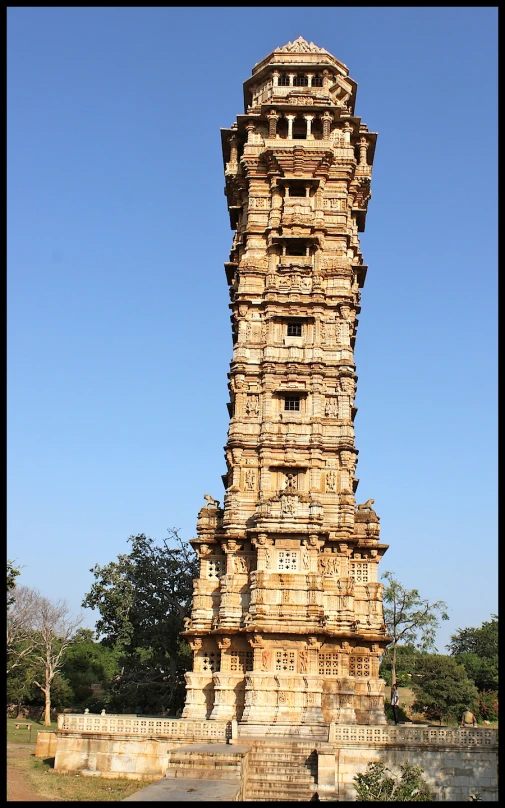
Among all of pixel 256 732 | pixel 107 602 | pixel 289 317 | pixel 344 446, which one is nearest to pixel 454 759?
pixel 256 732

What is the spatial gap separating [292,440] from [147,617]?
17.1 metres

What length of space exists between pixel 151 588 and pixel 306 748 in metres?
21.4

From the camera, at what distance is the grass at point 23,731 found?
3688 cm

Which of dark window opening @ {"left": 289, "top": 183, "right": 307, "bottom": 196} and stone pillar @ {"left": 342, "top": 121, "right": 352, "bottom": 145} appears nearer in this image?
dark window opening @ {"left": 289, "top": 183, "right": 307, "bottom": 196}

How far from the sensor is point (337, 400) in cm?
3572

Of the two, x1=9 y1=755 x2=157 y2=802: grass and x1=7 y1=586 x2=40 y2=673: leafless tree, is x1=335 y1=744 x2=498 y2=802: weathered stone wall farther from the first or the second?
x1=7 y1=586 x2=40 y2=673: leafless tree

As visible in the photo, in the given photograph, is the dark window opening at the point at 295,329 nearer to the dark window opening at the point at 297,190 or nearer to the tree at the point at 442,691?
the dark window opening at the point at 297,190

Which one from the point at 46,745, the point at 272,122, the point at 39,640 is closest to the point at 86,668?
the point at 39,640

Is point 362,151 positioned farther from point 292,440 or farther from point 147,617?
point 147,617

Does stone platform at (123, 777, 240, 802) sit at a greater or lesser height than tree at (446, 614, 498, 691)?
greater

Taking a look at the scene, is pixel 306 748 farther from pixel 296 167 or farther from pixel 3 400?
pixel 296 167

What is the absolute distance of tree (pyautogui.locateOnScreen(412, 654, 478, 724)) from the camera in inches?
1863

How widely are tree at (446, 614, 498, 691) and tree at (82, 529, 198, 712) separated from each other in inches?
1079

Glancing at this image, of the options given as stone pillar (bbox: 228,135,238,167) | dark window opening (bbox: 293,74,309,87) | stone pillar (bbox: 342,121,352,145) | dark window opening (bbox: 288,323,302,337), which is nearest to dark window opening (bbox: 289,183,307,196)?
stone pillar (bbox: 342,121,352,145)
